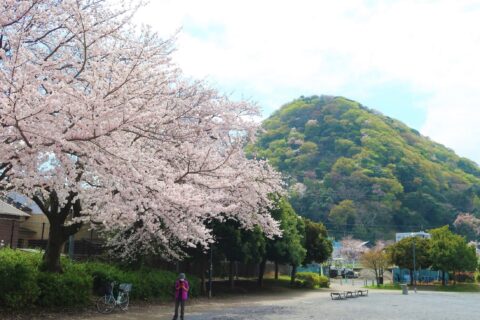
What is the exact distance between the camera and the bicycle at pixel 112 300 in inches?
557

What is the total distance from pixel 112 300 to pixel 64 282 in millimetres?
1705

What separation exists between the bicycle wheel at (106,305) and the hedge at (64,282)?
0.49 metres

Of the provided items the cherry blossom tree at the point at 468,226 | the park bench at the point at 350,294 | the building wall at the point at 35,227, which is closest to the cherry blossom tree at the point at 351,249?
the cherry blossom tree at the point at 468,226

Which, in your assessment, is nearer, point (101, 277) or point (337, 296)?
point (101, 277)

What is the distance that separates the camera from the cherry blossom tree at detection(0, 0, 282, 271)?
759cm

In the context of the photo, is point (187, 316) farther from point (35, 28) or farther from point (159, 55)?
point (35, 28)

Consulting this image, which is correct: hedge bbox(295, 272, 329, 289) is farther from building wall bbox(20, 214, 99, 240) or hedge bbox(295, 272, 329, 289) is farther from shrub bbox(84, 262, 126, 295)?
shrub bbox(84, 262, 126, 295)

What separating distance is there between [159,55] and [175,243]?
11597 mm

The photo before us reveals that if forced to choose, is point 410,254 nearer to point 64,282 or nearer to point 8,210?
point 8,210

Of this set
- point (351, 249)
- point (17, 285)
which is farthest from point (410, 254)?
point (17, 285)

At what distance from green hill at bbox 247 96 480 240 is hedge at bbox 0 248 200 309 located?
52.6m

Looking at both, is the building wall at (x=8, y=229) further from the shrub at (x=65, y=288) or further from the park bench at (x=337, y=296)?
the park bench at (x=337, y=296)

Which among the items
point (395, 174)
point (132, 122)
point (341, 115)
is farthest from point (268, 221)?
point (341, 115)

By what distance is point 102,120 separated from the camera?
7625 millimetres
